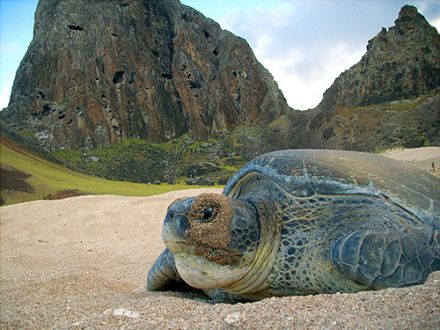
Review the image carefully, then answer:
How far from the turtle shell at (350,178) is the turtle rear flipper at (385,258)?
0.47 m

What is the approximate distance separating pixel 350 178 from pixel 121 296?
2197mm

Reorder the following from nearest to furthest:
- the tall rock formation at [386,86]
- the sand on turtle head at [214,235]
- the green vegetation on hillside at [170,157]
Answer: the sand on turtle head at [214,235] < the tall rock formation at [386,86] < the green vegetation on hillside at [170,157]

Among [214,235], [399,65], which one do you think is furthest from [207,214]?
[399,65]

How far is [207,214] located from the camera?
2531 millimetres

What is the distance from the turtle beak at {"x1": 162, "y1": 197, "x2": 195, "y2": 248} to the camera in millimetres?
2486

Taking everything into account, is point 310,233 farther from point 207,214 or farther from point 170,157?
point 170,157

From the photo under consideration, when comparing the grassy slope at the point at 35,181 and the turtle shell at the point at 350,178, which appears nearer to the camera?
the turtle shell at the point at 350,178

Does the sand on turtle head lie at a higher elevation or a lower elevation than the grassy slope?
higher

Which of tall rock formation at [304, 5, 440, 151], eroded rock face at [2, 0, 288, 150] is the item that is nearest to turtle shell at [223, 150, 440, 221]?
tall rock formation at [304, 5, 440, 151]

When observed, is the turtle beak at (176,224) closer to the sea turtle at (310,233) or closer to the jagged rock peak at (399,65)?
the sea turtle at (310,233)

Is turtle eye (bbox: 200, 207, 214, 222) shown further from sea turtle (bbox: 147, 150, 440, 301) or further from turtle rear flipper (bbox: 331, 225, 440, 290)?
turtle rear flipper (bbox: 331, 225, 440, 290)

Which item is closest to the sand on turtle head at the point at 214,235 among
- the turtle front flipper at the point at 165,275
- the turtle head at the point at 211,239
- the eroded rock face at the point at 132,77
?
the turtle head at the point at 211,239

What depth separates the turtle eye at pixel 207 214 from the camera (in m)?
2.52

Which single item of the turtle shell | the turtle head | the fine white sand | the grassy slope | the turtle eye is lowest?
the grassy slope
